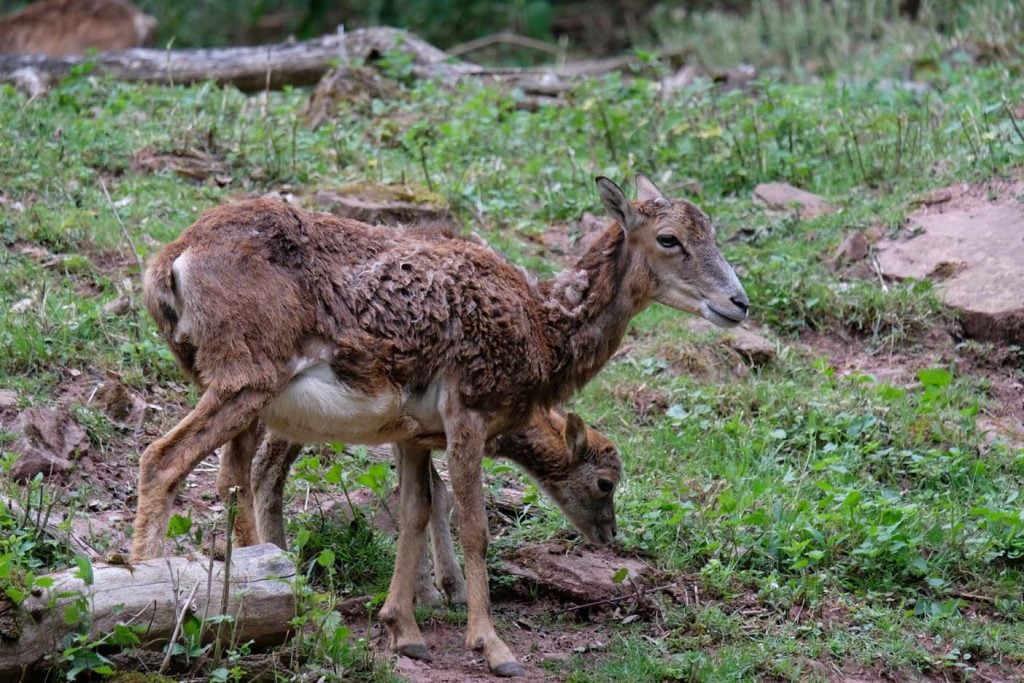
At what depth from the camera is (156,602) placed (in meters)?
5.60

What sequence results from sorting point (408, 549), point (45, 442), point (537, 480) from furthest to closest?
1. point (537, 480)
2. point (45, 442)
3. point (408, 549)

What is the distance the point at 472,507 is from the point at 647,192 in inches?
86.3

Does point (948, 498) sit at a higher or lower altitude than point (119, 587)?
lower

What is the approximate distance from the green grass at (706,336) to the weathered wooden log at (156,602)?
0.17 meters

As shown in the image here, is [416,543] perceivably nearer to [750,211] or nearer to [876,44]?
[750,211]

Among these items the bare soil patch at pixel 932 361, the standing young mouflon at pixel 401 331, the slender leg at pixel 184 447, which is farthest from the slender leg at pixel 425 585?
the bare soil patch at pixel 932 361

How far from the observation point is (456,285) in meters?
7.05

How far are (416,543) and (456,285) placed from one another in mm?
1358

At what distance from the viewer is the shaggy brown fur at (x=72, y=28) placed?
17875 mm

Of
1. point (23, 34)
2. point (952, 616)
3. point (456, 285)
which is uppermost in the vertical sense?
point (23, 34)

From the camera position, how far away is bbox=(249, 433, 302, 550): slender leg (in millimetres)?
7715

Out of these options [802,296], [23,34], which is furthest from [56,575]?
[23,34]

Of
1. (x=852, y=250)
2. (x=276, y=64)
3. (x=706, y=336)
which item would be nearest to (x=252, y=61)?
(x=276, y=64)

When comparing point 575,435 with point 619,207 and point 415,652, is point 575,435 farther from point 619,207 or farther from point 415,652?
point 415,652
